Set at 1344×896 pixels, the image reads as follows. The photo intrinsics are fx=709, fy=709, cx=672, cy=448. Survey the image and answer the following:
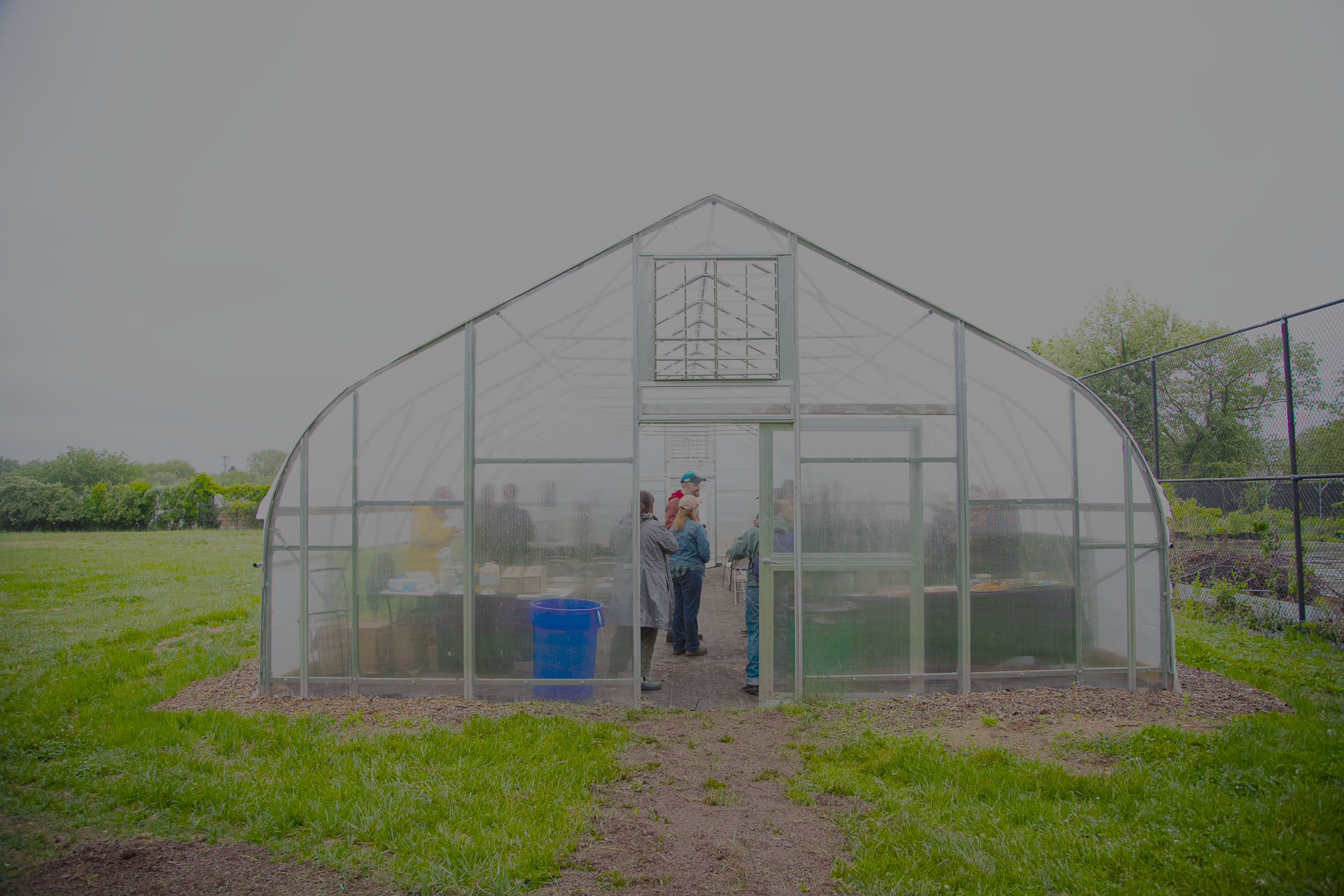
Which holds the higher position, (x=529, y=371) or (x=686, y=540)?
(x=529, y=371)

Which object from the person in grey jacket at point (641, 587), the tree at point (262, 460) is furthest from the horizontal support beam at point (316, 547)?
the tree at point (262, 460)

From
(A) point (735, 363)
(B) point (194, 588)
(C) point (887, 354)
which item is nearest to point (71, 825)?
→ (C) point (887, 354)

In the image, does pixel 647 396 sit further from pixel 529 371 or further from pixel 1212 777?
pixel 1212 777

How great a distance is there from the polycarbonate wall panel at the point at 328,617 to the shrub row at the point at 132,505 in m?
21.5

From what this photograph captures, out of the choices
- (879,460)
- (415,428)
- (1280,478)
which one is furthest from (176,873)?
(1280,478)

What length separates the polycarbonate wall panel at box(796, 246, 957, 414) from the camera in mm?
6094

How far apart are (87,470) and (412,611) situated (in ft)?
127

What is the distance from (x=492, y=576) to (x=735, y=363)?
224 inches

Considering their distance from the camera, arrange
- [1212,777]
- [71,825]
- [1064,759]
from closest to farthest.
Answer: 1. [71,825]
2. [1212,777]
3. [1064,759]

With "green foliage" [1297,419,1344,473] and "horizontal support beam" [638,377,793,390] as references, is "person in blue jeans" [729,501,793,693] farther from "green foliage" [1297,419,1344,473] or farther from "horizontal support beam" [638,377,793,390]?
"green foliage" [1297,419,1344,473]

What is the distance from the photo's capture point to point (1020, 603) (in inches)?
234

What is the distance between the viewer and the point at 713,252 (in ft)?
20.6

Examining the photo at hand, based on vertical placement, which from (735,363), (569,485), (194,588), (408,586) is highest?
(735,363)

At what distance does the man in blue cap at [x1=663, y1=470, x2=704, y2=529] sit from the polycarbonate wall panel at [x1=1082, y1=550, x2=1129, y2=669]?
366 centimetres
